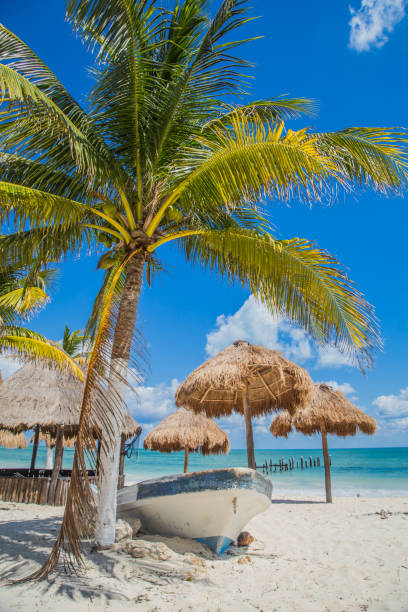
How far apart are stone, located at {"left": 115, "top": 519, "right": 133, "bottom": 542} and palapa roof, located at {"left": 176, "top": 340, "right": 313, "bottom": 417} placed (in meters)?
2.98

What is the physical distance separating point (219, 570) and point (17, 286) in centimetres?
735

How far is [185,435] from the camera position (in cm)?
1275

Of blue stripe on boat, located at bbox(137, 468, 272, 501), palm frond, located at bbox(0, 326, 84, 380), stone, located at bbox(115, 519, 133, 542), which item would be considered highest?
palm frond, located at bbox(0, 326, 84, 380)

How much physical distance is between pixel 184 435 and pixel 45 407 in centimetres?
457

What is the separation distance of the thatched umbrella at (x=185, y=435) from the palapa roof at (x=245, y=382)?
3439 mm

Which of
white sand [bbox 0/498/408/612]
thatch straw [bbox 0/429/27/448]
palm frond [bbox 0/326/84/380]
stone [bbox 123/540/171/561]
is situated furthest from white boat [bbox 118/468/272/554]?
thatch straw [bbox 0/429/27/448]

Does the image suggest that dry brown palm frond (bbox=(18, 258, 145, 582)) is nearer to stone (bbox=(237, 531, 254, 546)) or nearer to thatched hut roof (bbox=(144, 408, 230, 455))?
stone (bbox=(237, 531, 254, 546))

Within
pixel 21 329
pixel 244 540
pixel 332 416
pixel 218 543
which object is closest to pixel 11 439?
pixel 21 329

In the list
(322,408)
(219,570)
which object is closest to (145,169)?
(219,570)

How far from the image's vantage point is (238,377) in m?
7.29

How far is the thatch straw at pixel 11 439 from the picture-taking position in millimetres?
15359

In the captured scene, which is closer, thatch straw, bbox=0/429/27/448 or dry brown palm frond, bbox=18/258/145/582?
dry brown palm frond, bbox=18/258/145/582

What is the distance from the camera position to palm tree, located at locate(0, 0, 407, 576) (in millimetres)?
4074

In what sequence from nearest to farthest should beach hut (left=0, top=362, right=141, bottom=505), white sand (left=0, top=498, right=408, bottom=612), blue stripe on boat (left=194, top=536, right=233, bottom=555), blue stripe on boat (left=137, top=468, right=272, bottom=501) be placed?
white sand (left=0, top=498, right=408, bottom=612) → blue stripe on boat (left=137, top=468, right=272, bottom=501) → blue stripe on boat (left=194, top=536, right=233, bottom=555) → beach hut (left=0, top=362, right=141, bottom=505)
